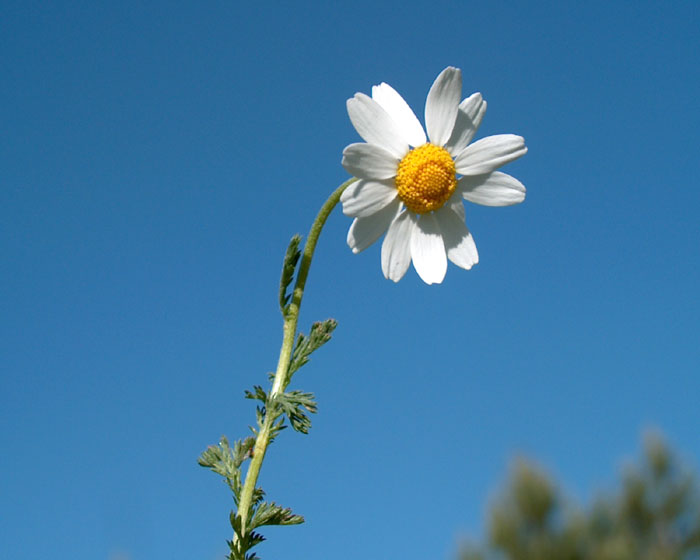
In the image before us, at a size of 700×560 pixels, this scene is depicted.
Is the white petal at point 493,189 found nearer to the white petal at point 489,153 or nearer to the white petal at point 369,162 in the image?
the white petal at point 489,153

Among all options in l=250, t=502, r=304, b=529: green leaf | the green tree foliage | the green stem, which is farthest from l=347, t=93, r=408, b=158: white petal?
the green tree foliage

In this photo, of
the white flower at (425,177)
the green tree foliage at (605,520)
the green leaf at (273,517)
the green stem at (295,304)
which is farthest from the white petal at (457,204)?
the green tree foliage at (605,520)

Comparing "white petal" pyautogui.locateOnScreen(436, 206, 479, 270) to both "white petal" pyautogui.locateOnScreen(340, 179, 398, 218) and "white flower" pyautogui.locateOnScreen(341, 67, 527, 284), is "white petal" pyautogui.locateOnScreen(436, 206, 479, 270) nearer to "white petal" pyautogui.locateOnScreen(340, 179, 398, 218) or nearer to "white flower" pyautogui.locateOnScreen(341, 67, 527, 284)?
"white flower" pyautogui.locateOnScreen(341, 67, 527, 284)

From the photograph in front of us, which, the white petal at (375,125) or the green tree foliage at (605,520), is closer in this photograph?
the white petal at (375,125)

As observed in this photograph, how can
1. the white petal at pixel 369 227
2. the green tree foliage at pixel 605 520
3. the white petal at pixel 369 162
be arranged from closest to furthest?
the white petal at pixel 369 162, the white petal at pixel 369 227, the green tree foliage at pixel 605 520

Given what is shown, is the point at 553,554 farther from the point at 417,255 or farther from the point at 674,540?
the point at 417,255

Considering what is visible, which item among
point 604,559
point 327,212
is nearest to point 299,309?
point 327,212
